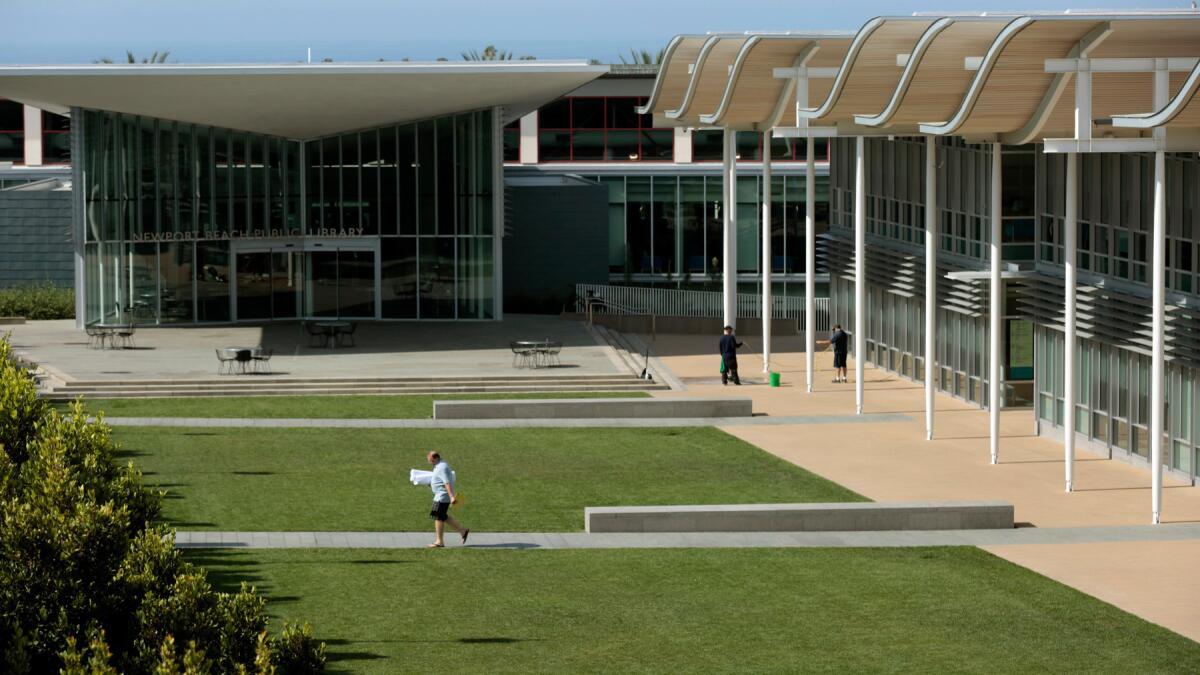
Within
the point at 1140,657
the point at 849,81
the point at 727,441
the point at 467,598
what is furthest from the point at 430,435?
the point at 1140,657

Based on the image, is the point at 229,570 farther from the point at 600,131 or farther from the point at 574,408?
the point at 600,131

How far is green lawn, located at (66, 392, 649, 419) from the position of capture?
40062mm

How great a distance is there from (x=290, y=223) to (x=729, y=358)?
1764cm

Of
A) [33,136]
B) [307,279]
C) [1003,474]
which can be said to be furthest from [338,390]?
[33,136]

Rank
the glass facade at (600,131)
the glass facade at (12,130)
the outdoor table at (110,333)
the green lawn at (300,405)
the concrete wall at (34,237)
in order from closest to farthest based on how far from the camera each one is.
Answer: the green lawn at (300,405) < the outdoor table at (110,333) < the concrete wall at (34,237) < the glass facade at (600,131) < the glass facade at (12,130)

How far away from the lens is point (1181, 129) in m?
27.3

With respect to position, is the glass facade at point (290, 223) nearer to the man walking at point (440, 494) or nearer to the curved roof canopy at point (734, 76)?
the curved roof canopy at point (734, 76)

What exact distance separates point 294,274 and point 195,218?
3445 millimetres

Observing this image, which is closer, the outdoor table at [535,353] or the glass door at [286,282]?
the outdoor table at [535,353]

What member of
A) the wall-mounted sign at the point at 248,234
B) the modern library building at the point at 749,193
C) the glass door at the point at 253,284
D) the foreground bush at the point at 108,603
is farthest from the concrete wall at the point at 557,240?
the foreground bush at the point at 108,603

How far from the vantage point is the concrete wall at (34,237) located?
6344 centimetres

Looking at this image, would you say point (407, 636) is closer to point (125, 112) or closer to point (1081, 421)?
point (1081, 421)

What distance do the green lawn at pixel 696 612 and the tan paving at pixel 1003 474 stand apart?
958 mm

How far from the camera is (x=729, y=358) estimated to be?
145ft
